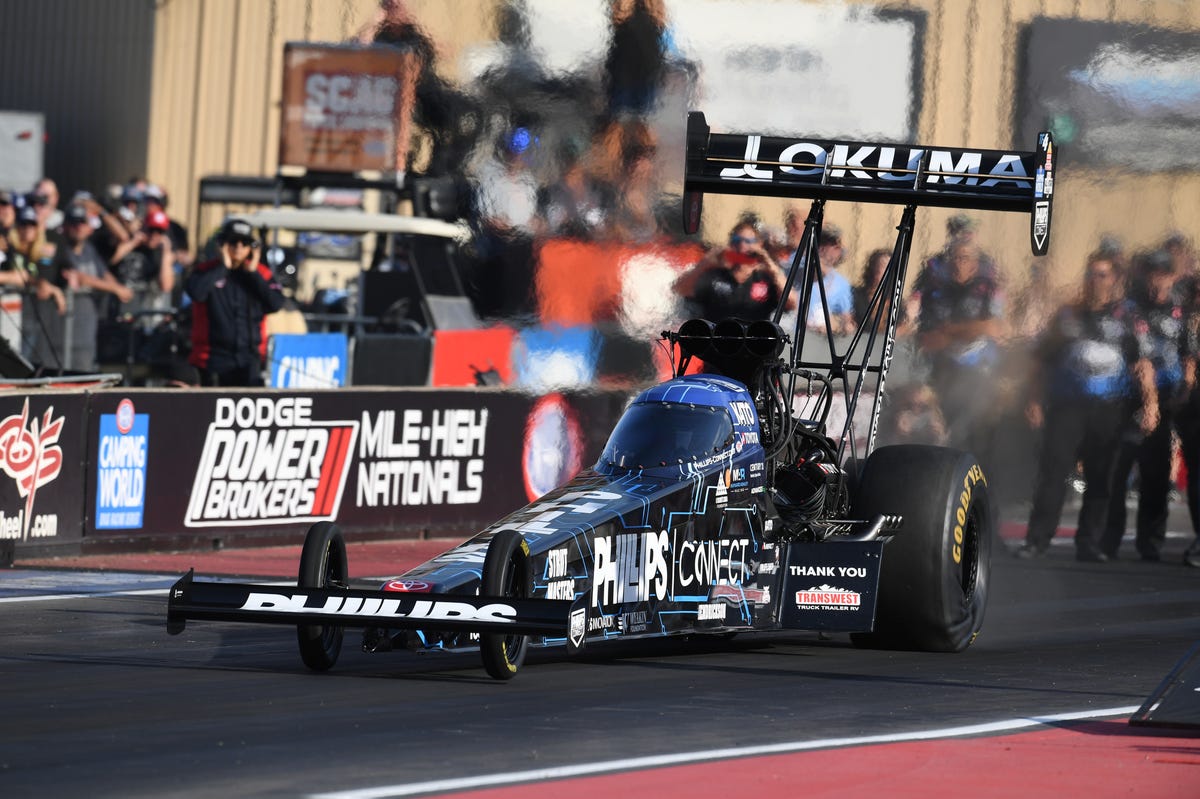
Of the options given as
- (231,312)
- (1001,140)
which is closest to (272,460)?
(231,312)

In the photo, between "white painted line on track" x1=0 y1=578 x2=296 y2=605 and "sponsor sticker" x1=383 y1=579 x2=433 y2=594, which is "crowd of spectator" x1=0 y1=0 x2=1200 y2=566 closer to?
"white painted line on track" x1=0 y1=578 x2=296 y2=605

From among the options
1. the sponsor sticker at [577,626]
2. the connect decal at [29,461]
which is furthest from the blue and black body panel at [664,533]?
the connect decal at [29,461]

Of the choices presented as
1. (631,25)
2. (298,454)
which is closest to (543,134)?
(631,25)

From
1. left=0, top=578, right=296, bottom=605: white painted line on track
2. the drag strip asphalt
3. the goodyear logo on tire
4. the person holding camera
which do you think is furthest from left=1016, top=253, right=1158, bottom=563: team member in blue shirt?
left=0, top=578, right=296, bottom=605: white painted line on track

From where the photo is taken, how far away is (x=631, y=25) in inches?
775

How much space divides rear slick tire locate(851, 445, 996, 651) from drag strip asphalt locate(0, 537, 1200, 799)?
0.18 metres

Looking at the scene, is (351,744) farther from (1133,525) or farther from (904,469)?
(1133,525)

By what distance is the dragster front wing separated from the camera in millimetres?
9141

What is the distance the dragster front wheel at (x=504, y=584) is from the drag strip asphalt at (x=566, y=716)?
5.1 inches

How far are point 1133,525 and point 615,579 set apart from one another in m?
9.13

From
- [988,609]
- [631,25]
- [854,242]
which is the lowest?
[988,609]

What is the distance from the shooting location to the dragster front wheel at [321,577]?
9789 mm

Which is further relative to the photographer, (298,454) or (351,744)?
(298,454)

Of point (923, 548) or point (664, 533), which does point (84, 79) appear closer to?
point (923, 548)
